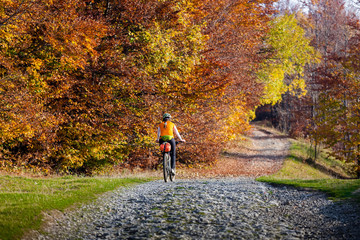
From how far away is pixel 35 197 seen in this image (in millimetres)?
9406

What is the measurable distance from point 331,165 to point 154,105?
20.1 meters

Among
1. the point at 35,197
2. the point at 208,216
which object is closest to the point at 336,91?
the point at 208,216

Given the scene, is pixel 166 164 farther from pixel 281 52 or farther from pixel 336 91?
pixel 281 52

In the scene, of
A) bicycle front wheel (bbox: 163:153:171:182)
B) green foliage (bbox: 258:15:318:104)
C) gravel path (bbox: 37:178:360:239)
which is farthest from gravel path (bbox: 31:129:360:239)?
green foliage (bbox: 258:15:318:104)

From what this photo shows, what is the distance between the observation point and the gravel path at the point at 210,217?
21.6 ft

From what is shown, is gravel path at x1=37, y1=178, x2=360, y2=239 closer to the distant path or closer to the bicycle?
the bicycle

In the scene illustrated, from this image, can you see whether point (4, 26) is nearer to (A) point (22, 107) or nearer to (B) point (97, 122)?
(A) point (22, 107)

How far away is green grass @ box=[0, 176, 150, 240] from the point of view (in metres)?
7.06

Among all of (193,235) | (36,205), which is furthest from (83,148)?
(193,235)

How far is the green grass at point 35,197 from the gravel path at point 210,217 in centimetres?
47

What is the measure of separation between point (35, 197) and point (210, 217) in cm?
460

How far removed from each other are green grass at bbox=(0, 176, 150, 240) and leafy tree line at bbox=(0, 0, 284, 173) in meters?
3.07

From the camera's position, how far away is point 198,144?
21.2 metres

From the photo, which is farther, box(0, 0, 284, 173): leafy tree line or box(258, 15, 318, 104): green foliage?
box(258, 15, 318, 104): green foliage
